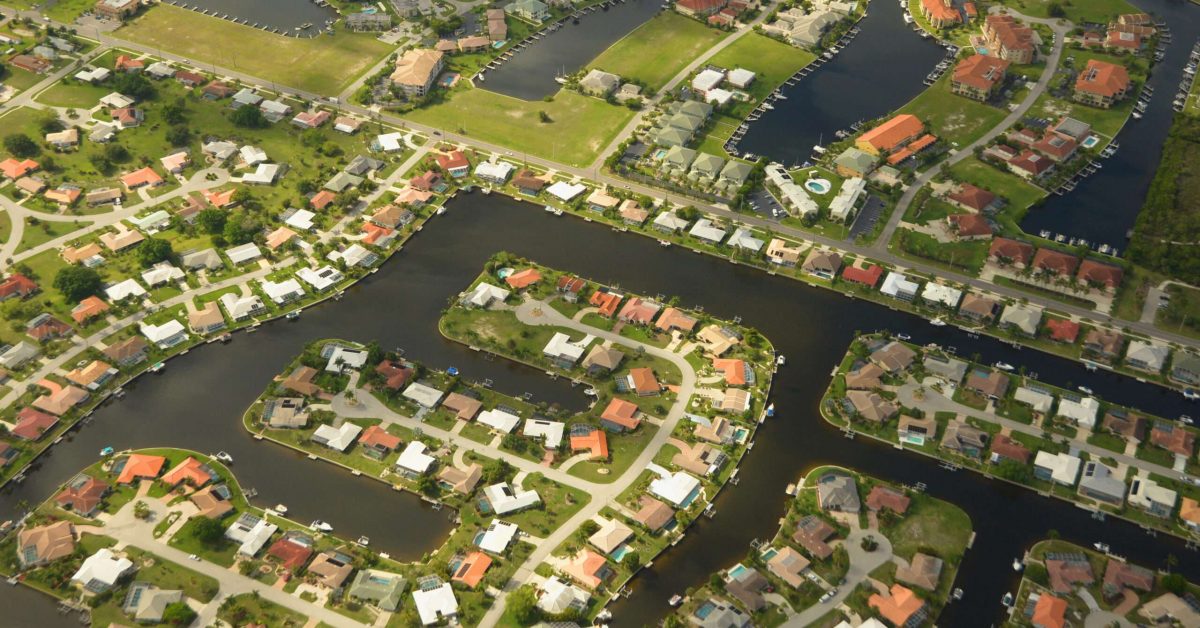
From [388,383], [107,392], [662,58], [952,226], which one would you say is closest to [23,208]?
[107,392]

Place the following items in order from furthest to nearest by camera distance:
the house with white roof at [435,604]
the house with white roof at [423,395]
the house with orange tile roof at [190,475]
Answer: the house with white roof at [423,395]
the house with orange tile roof at [190,475]
the house with white roof at [435,604]

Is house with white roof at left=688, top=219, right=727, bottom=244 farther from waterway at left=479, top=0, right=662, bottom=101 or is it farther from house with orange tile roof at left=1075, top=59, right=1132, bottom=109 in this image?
house with orange tile roof at left=1075, top=59, right=1132, bottom=109

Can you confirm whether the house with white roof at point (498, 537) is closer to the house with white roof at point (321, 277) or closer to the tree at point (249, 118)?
the house with white roof at point (321, 277)

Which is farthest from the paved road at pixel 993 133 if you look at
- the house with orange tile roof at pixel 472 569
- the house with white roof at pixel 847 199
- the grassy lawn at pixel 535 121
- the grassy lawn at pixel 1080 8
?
the house with orange tile roof at pixel 472 569

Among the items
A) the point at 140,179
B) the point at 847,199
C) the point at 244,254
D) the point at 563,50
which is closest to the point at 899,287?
the point at 847,199

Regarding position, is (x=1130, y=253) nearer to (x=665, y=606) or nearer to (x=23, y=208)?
(x=665, y=606)
